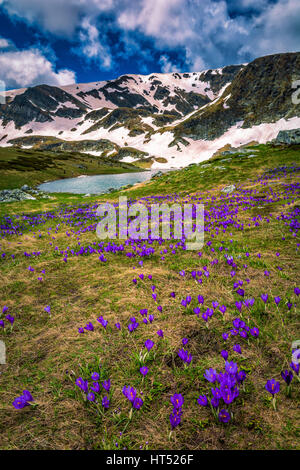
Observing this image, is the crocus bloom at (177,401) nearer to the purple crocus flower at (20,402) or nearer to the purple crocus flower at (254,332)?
the purple crocus flower at (254,332)

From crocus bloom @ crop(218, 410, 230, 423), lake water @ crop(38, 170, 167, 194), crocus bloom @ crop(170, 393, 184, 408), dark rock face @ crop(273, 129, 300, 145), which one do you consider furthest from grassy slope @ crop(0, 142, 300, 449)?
dark rock face @ crop(273, 129, 300, 145)

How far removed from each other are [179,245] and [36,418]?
21.3 ft

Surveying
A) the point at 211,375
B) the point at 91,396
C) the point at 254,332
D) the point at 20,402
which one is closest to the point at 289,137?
the point at 254,332

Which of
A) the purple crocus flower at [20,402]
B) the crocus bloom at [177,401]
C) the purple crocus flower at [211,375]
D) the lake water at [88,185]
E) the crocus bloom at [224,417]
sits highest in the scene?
the lake water at [88,185]

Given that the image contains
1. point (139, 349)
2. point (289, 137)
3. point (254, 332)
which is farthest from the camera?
point (289, 137)

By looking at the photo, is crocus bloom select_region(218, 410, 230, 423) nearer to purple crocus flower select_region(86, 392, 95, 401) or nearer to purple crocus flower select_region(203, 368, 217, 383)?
purple crocus flower select_region(203, 368, 217, 383)

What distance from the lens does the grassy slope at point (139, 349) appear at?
87.2 inches

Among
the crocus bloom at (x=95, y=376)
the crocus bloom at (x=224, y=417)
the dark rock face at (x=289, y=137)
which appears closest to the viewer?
the crocus bloom at (x=224, y=417)

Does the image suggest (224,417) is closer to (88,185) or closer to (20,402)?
(20,402)

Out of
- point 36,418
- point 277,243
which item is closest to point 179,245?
point 277,243

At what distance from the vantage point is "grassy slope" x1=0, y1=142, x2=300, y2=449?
221 cm

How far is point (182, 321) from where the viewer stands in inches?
156

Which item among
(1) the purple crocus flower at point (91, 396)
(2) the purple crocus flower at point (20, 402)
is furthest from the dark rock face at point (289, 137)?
(2) the purple crocus flower at point (20, 402)

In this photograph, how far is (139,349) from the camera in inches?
135
